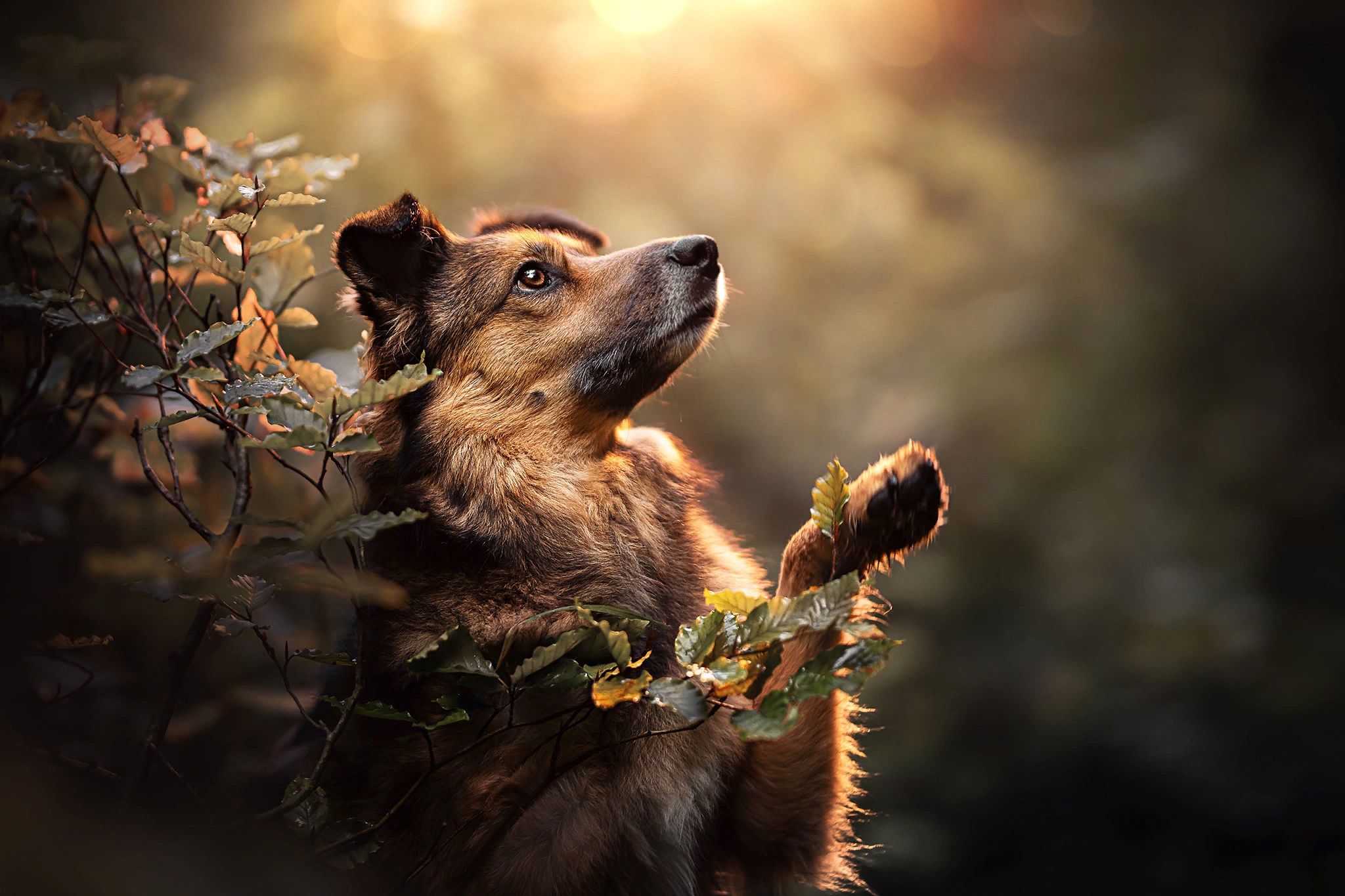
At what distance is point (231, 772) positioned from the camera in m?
1.81

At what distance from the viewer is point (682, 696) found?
0.88m

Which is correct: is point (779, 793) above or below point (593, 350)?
below

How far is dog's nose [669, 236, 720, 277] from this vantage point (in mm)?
1712

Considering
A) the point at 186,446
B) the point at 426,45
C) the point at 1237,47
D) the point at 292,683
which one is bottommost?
the point at 292,683

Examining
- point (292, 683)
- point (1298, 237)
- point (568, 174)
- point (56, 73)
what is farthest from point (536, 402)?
point (1298, 237)

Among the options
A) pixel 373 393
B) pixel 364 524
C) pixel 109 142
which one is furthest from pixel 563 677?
pixel 109 142

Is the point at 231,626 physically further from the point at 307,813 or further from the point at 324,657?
the point at 307,813

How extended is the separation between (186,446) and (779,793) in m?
1.71

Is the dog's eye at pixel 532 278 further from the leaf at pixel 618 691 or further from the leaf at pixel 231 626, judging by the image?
the leaf at pixel 618 691

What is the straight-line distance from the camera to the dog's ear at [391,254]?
1566 millimetres

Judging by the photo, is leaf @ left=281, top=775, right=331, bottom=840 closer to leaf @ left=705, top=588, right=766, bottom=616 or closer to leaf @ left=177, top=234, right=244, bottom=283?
leaf @ left=705, top=588, right=766, bottom=616

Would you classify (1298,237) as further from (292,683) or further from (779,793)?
(292,683)

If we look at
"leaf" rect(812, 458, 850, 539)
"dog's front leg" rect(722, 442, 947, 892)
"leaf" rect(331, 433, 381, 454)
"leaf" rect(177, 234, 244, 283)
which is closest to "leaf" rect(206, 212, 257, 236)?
"leaf" rect(177, 234, 244, 283)

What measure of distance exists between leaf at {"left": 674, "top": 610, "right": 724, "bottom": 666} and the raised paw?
0.58 meters
